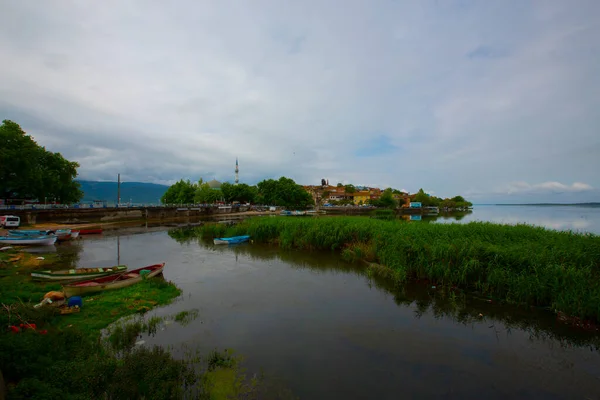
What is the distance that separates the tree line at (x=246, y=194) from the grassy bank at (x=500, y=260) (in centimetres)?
7883

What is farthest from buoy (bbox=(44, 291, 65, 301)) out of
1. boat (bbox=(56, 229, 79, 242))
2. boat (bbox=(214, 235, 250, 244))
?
boat (bbox=(56, 229, 79, 242))

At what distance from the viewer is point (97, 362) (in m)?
5.96

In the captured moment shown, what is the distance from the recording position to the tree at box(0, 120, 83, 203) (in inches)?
1545

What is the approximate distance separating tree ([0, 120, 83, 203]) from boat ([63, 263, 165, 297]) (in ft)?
130

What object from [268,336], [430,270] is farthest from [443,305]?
[268,336]

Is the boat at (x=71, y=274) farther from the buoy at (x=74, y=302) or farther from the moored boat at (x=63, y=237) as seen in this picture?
the moored boat at (x=63, y=237)

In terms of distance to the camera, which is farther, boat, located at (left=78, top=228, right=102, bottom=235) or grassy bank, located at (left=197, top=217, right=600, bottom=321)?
boat, located at (left=78, top=228, right=102, bottom=235)

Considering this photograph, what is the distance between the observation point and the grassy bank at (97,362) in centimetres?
501

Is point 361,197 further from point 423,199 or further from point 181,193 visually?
point 181,193

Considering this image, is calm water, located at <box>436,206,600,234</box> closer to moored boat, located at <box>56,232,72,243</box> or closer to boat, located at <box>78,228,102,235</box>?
moored boat, located at <box>56,232,72,243</box>

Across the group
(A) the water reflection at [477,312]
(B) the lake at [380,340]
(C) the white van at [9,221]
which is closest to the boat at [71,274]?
(B) the lake at [380,340]

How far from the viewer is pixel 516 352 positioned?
331 inches

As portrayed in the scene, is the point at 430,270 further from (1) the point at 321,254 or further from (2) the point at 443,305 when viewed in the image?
(1) the point at 321,254

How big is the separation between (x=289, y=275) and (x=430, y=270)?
774 cm
